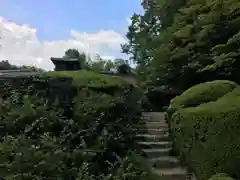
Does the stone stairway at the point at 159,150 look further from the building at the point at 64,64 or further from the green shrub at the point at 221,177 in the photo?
the building at the point at 64,64

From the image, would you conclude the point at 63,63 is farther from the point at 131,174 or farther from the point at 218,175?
the point at 218,175

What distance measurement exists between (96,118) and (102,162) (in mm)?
867

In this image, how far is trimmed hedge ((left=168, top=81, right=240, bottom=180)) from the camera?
4.04 meters

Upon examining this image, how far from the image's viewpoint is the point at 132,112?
7.04 meters

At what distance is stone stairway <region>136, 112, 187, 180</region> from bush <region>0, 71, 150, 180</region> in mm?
333

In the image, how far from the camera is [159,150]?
6.14 meters

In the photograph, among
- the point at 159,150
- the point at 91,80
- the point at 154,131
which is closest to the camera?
the point at 159,150

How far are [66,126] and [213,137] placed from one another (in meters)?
2.63

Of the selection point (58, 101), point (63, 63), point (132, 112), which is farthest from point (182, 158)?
point (63, 63)

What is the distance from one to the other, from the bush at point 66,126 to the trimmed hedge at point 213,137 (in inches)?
34.6

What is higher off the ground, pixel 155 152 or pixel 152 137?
pixel 152 137

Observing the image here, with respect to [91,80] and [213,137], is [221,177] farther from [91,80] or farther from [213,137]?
[91,80]

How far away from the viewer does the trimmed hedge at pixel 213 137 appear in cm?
404

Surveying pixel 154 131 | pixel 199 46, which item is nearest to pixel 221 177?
pixel 154 131
